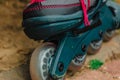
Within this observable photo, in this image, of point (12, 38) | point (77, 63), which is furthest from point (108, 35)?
point (12, 38)

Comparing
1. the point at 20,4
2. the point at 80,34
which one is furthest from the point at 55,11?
the point at 20,4

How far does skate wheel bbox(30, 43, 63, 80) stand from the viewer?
2006mm

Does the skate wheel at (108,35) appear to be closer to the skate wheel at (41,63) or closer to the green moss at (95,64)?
the green moss at (95,64)

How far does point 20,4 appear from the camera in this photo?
2541mm

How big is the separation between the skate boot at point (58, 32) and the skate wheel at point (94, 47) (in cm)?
20

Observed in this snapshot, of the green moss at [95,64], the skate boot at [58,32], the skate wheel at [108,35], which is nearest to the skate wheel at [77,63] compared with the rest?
the skate boot at [58,32]

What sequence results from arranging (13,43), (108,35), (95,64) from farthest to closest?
(108,35) < (95,64) < (13,43)

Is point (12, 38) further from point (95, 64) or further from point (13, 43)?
point (95, 64)

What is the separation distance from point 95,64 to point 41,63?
2.23 ft

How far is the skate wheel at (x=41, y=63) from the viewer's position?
2006mm

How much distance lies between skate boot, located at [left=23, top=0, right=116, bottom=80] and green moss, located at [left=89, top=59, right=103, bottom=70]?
0.20 metres

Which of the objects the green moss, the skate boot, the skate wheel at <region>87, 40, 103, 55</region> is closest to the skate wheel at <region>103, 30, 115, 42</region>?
the skate wheel at <region>87, 40, 103, 55</region>

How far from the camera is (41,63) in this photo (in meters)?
2.02

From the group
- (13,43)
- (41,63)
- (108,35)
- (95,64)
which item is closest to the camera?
(41,63)
